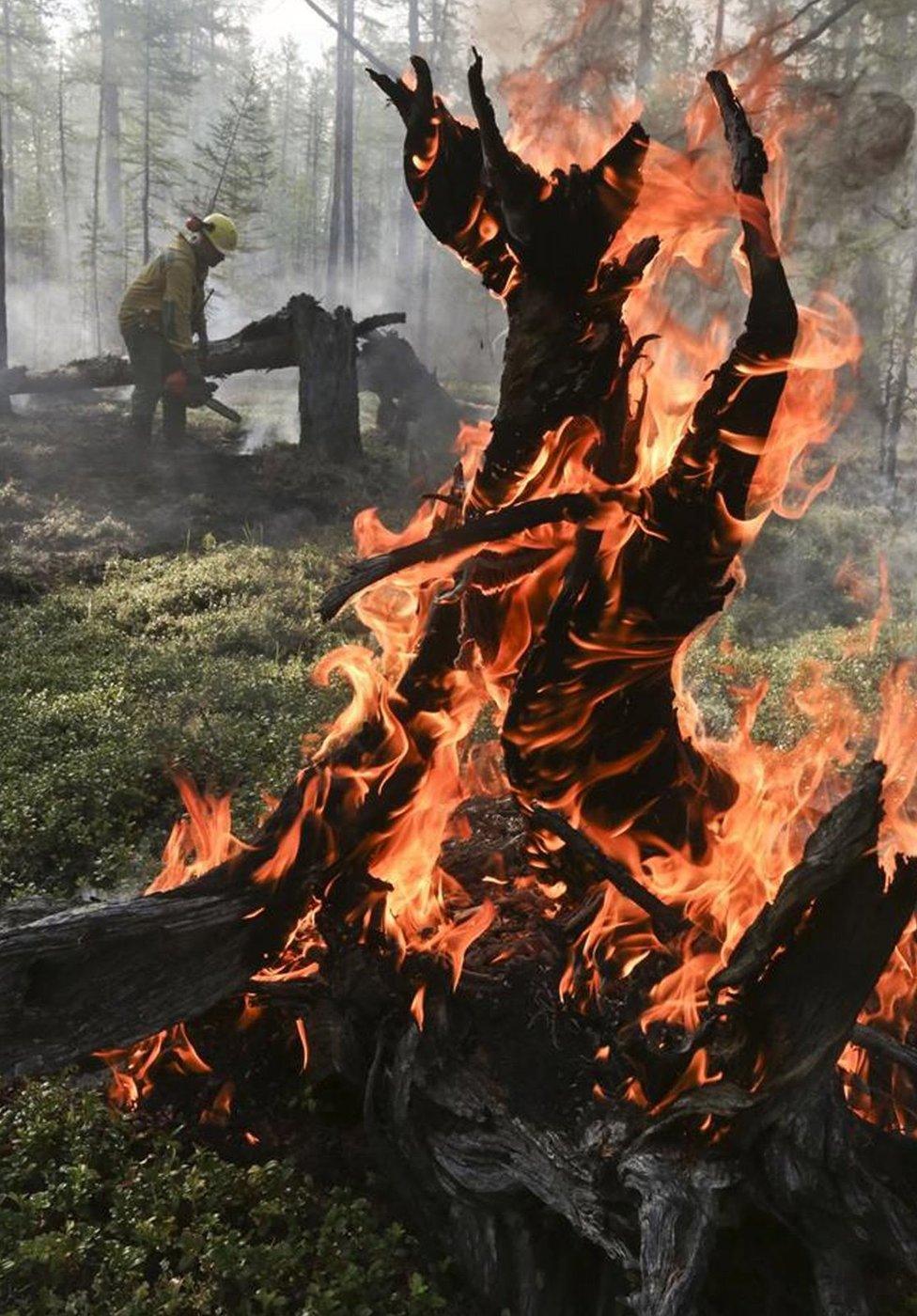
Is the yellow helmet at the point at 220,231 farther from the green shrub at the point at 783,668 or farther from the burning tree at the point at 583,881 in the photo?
the burning tree at the point at 583,881

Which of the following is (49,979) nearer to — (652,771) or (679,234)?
(652,771)

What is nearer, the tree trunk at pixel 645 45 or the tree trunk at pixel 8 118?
the tree trunk at pixel 645 45

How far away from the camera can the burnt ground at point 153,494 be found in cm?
1427

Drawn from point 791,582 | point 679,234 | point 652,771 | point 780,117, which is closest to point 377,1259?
point 652,771

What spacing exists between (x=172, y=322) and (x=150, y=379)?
63.5 inches

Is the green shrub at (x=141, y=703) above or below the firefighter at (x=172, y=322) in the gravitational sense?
below

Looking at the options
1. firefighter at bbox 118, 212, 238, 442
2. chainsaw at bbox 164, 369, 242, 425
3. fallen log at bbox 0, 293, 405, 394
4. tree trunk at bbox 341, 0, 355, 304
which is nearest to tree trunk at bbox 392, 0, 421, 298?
tree trunk at bbox 341, 0, 355, 304

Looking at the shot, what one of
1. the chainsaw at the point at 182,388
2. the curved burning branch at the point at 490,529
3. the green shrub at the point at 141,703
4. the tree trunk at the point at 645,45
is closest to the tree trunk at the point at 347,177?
the tree trunk at the point at 645,45

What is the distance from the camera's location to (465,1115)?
3607 millimetres

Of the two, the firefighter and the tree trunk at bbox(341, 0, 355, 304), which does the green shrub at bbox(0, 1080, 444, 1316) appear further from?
the tree trunk at bbox(341, 0, 355, 304)

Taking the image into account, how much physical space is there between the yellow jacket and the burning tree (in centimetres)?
1394

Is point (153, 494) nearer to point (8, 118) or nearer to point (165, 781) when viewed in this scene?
point (165, 781)

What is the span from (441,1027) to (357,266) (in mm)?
55184

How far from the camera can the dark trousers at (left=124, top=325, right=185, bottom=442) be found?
17484 millimetres
